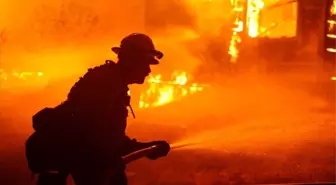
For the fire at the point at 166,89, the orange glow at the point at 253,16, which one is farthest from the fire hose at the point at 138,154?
the orange glow at the point at 253,16

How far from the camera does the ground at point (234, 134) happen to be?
722 centimetres

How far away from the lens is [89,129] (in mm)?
3844

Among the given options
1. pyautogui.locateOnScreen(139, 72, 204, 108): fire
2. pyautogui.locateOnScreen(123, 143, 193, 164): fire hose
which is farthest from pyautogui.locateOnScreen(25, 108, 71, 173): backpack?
pyautogui.locateOnScreen(139, 72, 204, 108): fire

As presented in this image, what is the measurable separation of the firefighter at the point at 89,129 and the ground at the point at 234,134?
10.4ft

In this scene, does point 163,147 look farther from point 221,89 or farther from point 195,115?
point 221,89

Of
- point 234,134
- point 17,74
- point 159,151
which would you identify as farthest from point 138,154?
point 17,74

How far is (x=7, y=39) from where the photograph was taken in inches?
599

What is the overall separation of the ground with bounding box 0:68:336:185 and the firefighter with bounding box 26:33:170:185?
3.16 metres

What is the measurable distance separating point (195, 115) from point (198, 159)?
10.8ft

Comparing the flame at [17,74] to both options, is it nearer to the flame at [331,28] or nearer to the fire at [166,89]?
the fire at [166,89]

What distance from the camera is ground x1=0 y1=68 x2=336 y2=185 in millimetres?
7219

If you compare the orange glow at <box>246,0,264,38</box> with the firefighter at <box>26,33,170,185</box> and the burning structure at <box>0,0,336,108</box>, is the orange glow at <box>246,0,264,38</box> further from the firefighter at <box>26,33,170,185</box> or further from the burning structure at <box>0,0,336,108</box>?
the firefighter at <box>26,33,170,185</box>

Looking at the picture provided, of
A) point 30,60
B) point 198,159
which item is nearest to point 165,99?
point 30,60

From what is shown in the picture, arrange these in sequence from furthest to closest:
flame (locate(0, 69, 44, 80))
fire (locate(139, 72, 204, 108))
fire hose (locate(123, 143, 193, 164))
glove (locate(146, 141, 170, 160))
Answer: flame (locate(0, 69, 44, 80))
fire (locate(139, 72, 204, 108))
glove (locate(146, 141, 170, 160))
fire hose (locate(123, 143, 193, 164))
